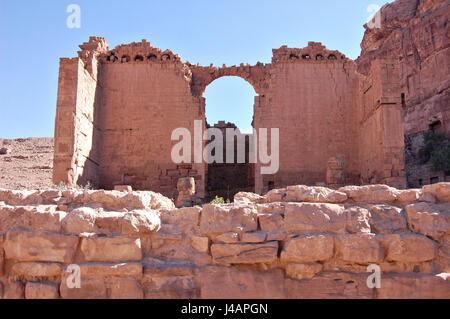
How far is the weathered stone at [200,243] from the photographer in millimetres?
3227

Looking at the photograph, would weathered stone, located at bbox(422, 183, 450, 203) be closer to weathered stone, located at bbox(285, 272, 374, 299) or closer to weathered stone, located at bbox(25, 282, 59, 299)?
weathered stone, located at bbox(285, 272, 374, 299)

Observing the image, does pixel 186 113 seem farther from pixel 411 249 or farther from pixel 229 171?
pixel 411 249

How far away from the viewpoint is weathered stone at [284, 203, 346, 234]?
3.22m

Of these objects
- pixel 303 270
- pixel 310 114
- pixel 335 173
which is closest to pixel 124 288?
pixel 303 270

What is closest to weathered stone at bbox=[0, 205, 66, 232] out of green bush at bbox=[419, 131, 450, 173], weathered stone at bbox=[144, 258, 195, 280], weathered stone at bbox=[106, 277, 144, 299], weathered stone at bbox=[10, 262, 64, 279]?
weathered stone at bbox=[10, 262, 64, 279]

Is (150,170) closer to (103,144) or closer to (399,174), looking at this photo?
(103,144)

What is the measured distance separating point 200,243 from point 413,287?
5.99 ft

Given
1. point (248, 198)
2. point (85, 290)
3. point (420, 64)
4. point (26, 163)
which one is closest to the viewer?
point (85, 290)

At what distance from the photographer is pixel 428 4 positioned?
27.1m

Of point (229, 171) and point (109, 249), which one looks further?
point (229, 171)

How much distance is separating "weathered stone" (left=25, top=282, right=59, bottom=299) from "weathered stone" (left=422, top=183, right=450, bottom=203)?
11.2ft

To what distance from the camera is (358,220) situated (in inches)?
127

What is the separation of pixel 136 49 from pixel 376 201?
11.2 m
